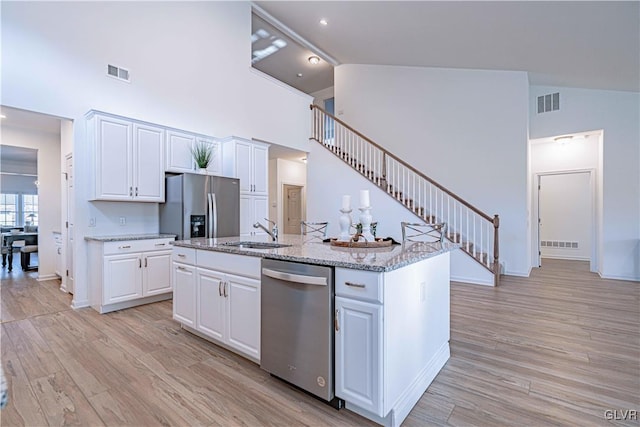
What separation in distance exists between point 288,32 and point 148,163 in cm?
421

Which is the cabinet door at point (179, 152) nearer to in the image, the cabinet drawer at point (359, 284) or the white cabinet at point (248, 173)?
the white cabinet at point (248, 173)

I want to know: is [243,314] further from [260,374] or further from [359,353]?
[359,353]

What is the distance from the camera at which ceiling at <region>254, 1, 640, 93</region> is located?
3730 mm

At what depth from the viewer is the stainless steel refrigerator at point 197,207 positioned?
4.36m

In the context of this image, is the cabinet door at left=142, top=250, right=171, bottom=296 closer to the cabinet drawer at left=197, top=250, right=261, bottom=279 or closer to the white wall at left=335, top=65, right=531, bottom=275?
the cabinet drawer at left=197, top=250, right=261, bottom=279

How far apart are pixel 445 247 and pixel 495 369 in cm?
97

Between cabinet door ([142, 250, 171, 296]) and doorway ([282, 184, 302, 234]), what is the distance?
5.19 meters

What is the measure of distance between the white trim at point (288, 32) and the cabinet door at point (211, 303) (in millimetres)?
5486

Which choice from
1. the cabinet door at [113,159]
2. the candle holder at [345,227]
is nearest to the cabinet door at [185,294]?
the candle holder at [345,227]

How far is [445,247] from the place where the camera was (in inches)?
95.1

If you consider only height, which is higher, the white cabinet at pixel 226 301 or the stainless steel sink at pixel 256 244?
the stainless steel sink at pixel 256 244

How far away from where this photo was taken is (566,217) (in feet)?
25.4

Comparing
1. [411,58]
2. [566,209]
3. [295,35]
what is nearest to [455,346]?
[411,58]

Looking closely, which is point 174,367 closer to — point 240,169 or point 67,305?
point 67,305
